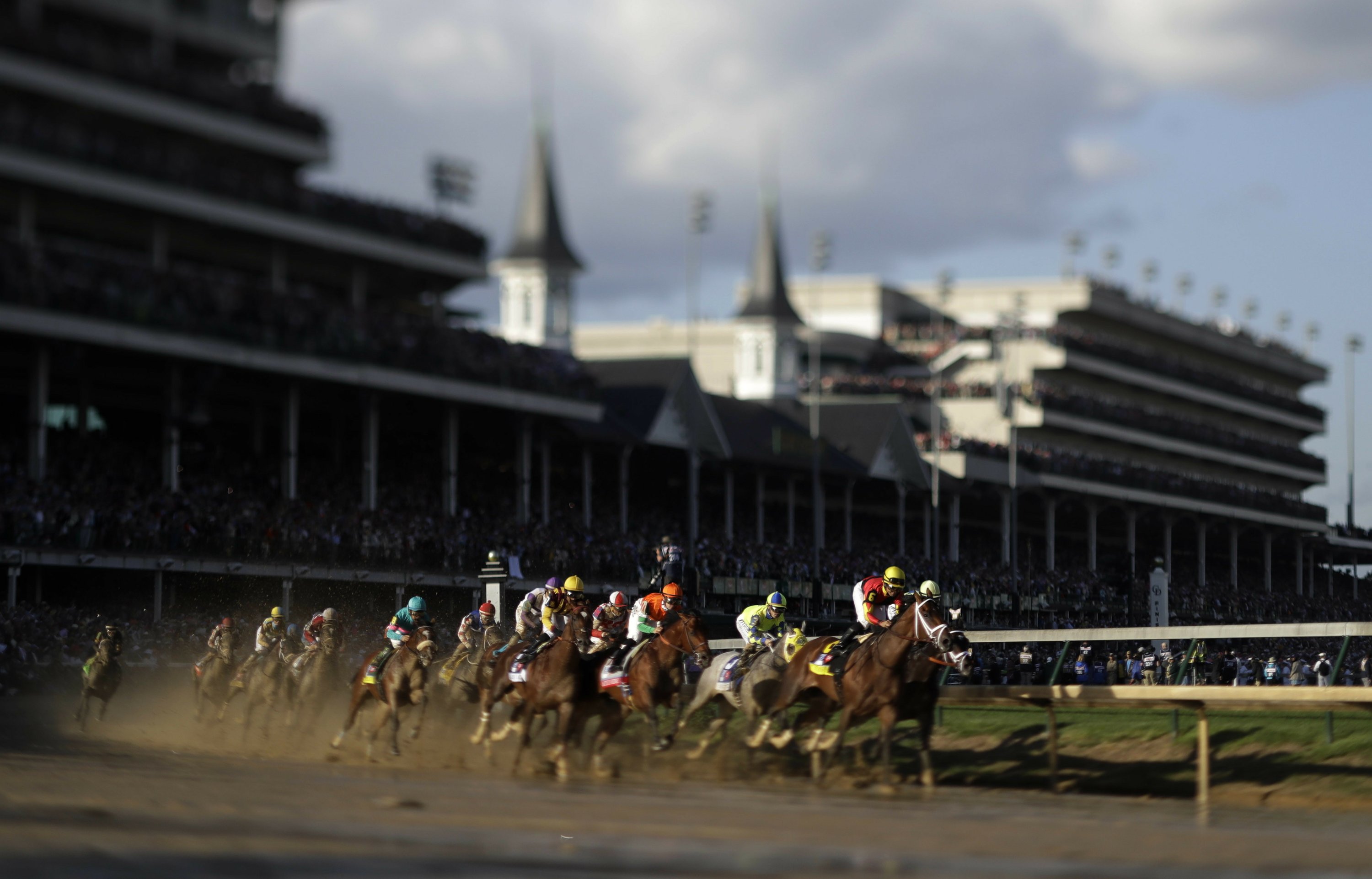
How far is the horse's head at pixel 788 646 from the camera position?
1838cm

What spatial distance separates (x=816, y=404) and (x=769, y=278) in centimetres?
2958

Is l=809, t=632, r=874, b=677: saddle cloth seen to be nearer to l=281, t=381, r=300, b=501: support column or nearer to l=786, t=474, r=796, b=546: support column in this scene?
l=281, t=381, r=300, b=501: support column

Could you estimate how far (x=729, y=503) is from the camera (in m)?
50.5

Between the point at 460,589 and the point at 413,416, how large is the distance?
6200mm

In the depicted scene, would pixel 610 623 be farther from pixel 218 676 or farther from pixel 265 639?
pixel 218 676

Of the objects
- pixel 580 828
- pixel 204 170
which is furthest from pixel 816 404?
pixel 580 828

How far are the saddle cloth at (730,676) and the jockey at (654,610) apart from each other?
0.82 meters

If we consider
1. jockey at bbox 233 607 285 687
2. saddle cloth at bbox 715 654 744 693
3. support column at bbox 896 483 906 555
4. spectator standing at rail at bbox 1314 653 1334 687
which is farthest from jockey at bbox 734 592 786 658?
support column at bbox 896 483 906 555

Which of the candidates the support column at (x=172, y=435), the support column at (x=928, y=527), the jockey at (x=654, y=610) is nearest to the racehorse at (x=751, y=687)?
the jockey at (x=654, y=610)

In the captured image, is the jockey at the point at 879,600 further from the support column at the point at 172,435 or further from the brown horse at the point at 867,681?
the support column at the point at 172,435

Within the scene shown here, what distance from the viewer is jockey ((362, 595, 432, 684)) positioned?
66.8ft

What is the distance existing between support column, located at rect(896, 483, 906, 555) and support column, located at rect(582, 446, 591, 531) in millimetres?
12280

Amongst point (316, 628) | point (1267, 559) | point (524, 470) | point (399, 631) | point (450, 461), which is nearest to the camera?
point (399, 631)

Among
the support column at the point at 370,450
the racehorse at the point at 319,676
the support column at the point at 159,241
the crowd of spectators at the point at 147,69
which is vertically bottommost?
the racehorse at the point at 319,676
